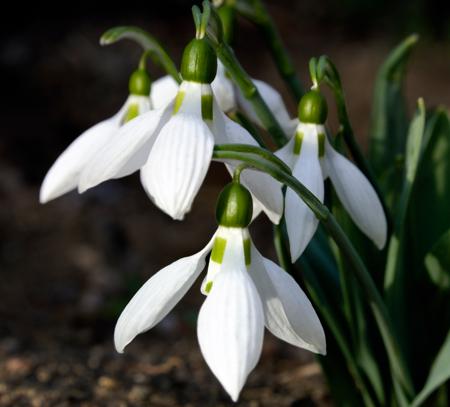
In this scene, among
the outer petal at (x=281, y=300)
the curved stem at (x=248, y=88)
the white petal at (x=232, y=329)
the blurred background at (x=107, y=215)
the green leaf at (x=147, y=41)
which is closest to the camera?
the white petal at (x=232, y=329)

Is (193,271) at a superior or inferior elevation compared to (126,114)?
inferior

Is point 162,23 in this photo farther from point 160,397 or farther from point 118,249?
point 160,397

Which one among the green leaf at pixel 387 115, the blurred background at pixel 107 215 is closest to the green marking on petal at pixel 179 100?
the green leaf at pixel 387 115

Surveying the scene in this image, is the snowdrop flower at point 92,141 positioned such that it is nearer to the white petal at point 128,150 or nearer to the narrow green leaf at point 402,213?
the white petal at point 128,150

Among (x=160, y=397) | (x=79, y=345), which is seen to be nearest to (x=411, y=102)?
(x=79, y=345)

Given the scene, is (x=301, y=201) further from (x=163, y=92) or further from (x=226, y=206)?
(x=163, y=92)
